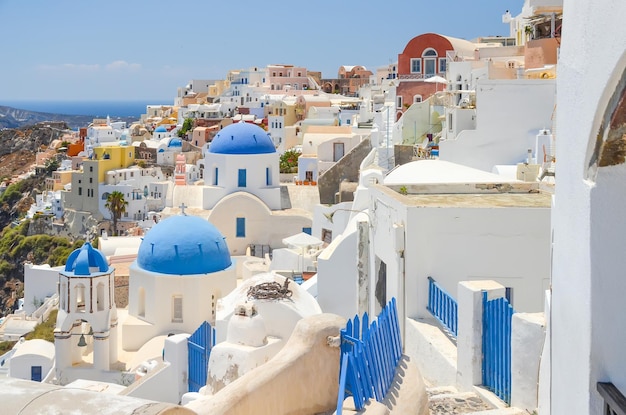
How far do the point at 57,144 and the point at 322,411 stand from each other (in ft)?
256

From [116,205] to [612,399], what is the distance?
153ft

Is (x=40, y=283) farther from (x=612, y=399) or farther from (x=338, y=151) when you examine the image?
(x=612, y=399)

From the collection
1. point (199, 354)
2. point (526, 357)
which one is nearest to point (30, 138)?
point (199, 354)

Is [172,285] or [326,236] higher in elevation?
[326,236]

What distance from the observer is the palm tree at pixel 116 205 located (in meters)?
47.3

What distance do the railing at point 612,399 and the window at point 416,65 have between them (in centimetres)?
3674

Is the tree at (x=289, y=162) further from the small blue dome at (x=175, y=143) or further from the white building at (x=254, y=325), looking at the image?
the white building at (x=254, y=325)

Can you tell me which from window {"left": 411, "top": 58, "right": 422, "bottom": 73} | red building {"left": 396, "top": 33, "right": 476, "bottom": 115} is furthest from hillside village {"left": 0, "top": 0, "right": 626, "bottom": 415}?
window {"left": 411, "top": 58, "right": 422, "bottom": 73}

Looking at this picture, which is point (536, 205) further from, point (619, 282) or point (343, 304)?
point (343, 304)

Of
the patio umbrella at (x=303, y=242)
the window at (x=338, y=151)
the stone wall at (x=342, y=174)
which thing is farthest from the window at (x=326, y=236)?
the window at (x=338, y=151)

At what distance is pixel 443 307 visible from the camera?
704cm

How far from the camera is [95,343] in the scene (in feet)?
54.3

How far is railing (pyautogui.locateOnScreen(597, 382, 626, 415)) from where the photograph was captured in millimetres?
2662

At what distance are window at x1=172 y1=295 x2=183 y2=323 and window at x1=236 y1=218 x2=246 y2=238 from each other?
8881mm
